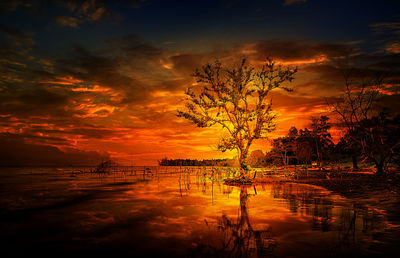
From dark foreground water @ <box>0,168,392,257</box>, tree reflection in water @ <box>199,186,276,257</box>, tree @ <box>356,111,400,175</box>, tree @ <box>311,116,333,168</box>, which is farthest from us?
tree @ <box>311,116,333,168</box>

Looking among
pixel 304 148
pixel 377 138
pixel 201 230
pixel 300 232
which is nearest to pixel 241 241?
pixel 201 230

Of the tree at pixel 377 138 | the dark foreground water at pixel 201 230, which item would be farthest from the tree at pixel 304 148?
the dark foreground water at pixel 201 230

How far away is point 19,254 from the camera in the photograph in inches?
363

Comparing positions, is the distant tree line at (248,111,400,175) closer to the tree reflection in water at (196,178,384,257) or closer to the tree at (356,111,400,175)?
the tree at (356,111,400,175)

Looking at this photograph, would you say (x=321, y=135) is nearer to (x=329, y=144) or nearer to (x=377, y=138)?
(x=329, y=144)

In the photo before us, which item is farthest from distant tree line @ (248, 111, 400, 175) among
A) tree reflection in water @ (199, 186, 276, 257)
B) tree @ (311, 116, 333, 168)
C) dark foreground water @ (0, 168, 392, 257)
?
tree reflection in water @ (199, 186, 276, 257)

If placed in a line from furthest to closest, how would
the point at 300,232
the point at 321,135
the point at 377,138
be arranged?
the point at 321,135, the point at 377,138, the point at 300,232

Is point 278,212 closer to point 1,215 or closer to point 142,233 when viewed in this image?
point 142,233

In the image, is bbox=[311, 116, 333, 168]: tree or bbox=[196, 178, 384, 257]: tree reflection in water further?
bbox=[311, 116, 333, 168]: tree

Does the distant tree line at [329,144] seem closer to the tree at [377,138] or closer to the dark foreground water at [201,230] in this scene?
the tree at [377,138]

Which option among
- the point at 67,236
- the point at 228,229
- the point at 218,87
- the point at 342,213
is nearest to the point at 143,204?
the point at 67,236

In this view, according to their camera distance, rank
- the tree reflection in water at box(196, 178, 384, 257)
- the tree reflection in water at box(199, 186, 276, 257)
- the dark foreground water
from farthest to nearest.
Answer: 1. the dark foreground water
2. the tree reflection in water at box(196, 178, 384, 257)
3. the tree reflection in water at box(199, 186, 276, 257)

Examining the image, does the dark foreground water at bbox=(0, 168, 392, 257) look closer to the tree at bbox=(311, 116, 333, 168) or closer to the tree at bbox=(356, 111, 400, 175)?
the tree at bbox=(356, 111, 400, 175)

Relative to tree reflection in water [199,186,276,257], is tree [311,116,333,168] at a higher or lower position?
higher
